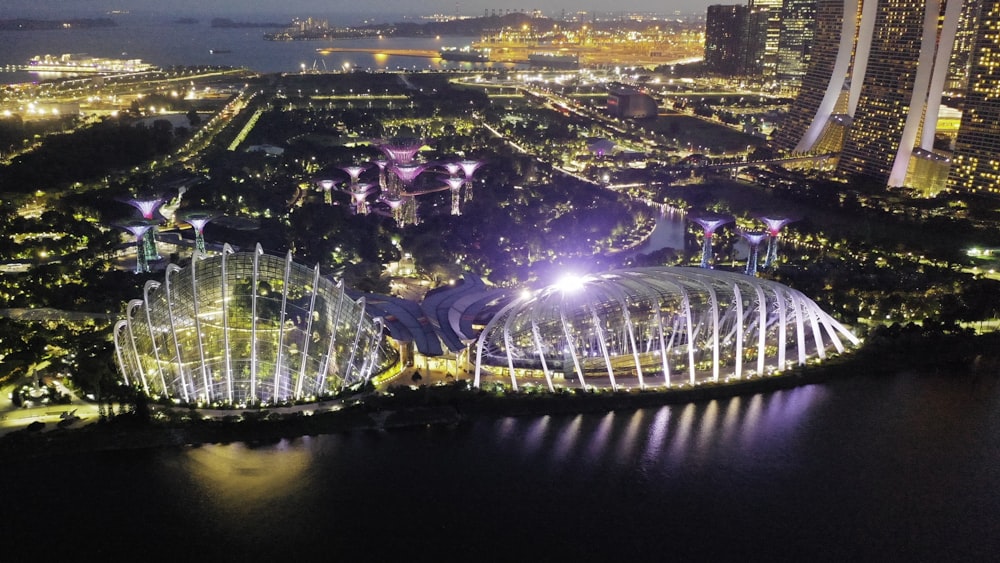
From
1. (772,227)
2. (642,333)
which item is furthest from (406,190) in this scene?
(642,333)

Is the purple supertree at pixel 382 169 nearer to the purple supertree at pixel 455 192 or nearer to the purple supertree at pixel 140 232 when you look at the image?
the purple supertree at pixel 455 192

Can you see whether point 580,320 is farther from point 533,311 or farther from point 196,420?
point 196,420

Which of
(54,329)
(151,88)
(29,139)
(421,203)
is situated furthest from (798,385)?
(151,88)

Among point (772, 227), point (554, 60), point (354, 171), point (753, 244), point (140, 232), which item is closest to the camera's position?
point (140, 232)

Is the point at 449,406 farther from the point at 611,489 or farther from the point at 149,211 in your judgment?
the point at 149,211

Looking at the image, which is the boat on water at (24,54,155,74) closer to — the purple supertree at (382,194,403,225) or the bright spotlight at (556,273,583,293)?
the purple supertree at (382,194,403,225)

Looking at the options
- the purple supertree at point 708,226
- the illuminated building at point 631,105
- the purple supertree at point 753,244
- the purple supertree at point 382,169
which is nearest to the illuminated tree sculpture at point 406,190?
the purple supertree at point 382,169
